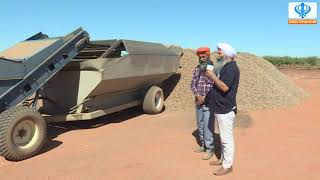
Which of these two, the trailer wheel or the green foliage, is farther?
the green foliage

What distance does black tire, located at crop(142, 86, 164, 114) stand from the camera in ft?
35.5

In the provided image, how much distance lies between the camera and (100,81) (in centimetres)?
836

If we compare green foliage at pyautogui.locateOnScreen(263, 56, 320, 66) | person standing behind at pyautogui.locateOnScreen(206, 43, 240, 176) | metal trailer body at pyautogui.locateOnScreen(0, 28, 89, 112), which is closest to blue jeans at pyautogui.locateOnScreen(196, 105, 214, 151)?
person standing behind at pyautogui.locateOnScreen(206, 43, 240, 176)

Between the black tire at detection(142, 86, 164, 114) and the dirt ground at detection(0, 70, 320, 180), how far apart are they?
0.53 meters

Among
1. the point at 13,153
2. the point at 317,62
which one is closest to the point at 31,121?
the point at 13,153

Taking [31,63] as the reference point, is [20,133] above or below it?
below

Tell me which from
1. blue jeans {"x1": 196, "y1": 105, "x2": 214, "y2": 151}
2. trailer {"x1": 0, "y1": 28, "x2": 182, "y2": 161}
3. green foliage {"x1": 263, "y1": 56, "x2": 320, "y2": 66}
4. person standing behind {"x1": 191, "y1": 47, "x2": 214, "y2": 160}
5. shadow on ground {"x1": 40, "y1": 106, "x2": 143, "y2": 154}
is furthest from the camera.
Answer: green foliage {"x1": 263, "y1": 56, "x2": 320, "y2": 66}

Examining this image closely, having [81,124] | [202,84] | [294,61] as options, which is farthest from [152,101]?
[294,61]

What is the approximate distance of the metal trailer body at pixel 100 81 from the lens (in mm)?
8516

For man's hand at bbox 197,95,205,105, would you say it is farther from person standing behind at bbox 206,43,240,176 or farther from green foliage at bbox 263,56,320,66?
green foliage at bbox 263,56,320,66

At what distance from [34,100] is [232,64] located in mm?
4228

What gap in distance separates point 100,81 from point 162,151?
2192 millimetres

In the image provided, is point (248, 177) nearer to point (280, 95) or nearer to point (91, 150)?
point (91, 150)

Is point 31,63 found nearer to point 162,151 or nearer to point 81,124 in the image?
point 81,124
